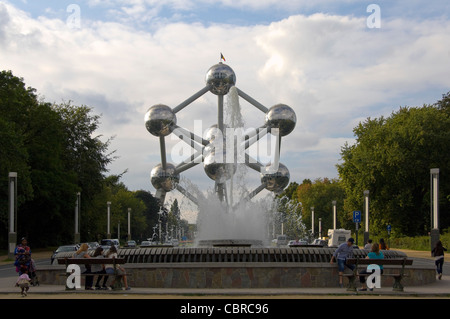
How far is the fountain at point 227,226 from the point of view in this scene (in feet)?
53.8

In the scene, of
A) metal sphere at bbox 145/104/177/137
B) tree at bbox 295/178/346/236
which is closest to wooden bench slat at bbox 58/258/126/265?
metal sphere at bbox 145/104/177/137

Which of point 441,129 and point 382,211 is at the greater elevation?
point 441,129

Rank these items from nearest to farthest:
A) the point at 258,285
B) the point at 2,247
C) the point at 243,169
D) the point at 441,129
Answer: the point at 258,285 → the point at 243,169 → the point at 2,247 → the point at 441,129

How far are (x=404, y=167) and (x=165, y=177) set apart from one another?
94.3 feet

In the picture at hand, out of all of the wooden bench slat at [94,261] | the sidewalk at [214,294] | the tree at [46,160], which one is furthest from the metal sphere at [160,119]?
the sidewalk at [214,294]

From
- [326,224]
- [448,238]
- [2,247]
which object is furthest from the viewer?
[326,224]

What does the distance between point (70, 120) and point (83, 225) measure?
9.52 metres

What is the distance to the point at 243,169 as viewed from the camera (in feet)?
105

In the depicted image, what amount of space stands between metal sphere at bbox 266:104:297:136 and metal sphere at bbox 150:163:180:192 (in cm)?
636

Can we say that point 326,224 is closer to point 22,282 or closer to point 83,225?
point 83,225

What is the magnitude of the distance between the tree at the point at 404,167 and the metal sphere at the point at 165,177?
89.8ft

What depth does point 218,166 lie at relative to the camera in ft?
95.7

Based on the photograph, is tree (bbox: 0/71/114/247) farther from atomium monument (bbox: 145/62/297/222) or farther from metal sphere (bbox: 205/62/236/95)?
metal sphere (bbox: 205/62/236/95)

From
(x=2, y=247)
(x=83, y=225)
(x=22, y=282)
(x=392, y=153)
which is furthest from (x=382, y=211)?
(x=22, y=282)
